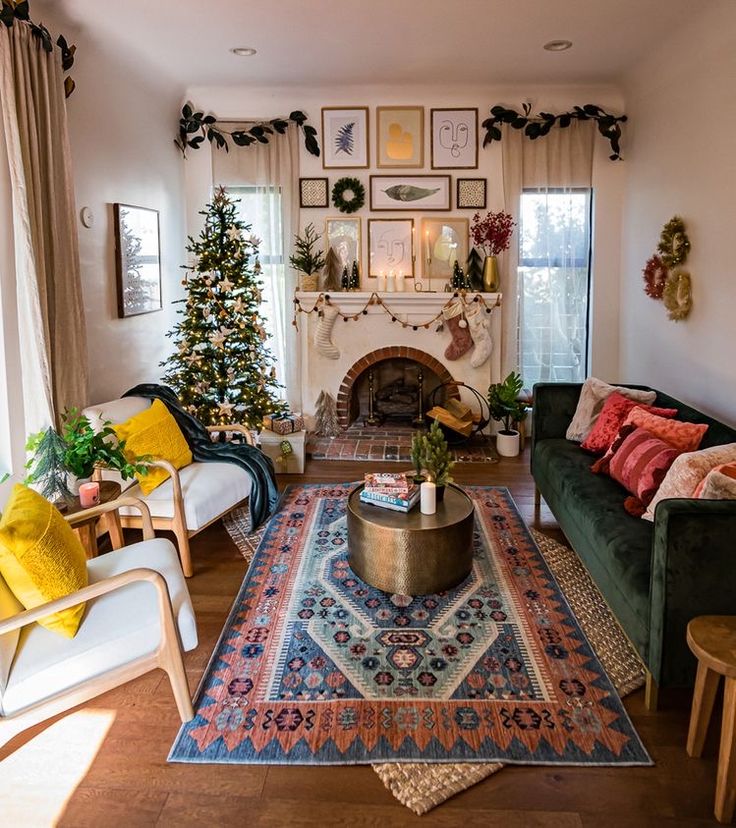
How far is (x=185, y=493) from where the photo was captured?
3.80 m

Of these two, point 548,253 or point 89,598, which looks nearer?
point 89,598

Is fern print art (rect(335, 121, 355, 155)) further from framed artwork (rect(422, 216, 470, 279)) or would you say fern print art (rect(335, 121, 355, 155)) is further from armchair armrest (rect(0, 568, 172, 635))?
armchair armrest (rect(0, 568, 172, 635))

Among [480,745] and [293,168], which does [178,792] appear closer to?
A: [480,745]

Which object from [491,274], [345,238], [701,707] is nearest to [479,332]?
[491,274]

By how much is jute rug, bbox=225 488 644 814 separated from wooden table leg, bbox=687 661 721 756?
0.36 m

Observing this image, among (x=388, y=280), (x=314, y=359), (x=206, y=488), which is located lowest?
(x=206, y=488)

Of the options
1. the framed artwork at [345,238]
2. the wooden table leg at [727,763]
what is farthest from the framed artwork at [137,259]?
the wooden table leg at [727,763]

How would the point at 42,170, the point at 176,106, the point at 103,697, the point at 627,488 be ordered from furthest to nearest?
1. the point at 176,106
2. the point at 42,170
3. the point at 627,488
4. the point at 103,697

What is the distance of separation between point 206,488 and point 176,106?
12.9 feet

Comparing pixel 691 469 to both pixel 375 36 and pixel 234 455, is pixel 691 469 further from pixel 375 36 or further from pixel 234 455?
pixel 375 36

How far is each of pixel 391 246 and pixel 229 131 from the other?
177 cm

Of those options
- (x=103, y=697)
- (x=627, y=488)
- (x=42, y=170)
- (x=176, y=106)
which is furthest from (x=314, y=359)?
(x=103, y=697)

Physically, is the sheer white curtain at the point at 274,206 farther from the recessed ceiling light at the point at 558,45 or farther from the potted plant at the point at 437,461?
the potted plant at the point at 437,461

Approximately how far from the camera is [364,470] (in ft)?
18.3
